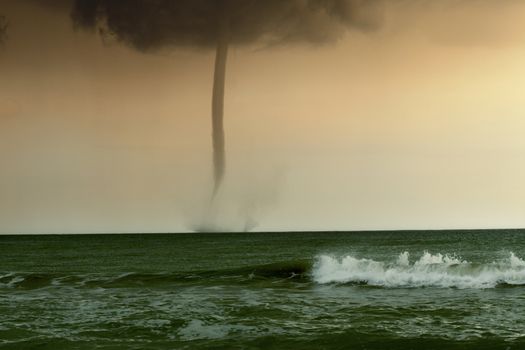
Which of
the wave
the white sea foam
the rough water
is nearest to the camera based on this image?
the rough water

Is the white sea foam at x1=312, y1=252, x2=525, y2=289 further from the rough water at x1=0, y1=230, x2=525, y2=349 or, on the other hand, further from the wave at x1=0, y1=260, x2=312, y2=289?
the wave at x1=0, y1=260, x2=312, y2=289

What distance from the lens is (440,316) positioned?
59.7 ft

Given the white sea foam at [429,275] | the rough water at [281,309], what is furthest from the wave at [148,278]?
the white sea foam at [429,275]

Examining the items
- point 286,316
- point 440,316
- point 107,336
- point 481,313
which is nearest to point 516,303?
point 481,313

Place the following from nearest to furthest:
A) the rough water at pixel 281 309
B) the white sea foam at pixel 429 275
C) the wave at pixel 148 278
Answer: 1. the rough water at pixel 281 309
2. the white sea foam at pixel 429 275
3. the wave at pixel 148 278

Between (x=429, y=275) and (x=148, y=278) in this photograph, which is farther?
(x=148, y=278)

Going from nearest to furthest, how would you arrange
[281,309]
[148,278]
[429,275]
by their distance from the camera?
[281,309] < [429,275] < [148,278]

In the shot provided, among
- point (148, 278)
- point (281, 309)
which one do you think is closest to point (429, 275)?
point (281, 309)

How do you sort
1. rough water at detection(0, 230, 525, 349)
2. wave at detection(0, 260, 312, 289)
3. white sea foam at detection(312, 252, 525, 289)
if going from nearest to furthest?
rough water at detection(0, 230, 525, 349)
white sea foam at detection(312, 252, 525, 289)
wave at detection(0, 260, 312, 289)

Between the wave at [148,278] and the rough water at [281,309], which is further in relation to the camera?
the wave at [148,278]

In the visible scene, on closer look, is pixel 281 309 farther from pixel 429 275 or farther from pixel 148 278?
pixel 148 278

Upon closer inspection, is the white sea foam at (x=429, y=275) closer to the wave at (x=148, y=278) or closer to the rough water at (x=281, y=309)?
the rough water at (x=281, y=309)

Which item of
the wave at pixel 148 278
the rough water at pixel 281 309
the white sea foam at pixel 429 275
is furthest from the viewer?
the wave at pixel 148 278

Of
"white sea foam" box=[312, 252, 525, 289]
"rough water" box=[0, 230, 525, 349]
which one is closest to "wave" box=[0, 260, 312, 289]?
"rough water" box=[0, 230, 525, 349]
